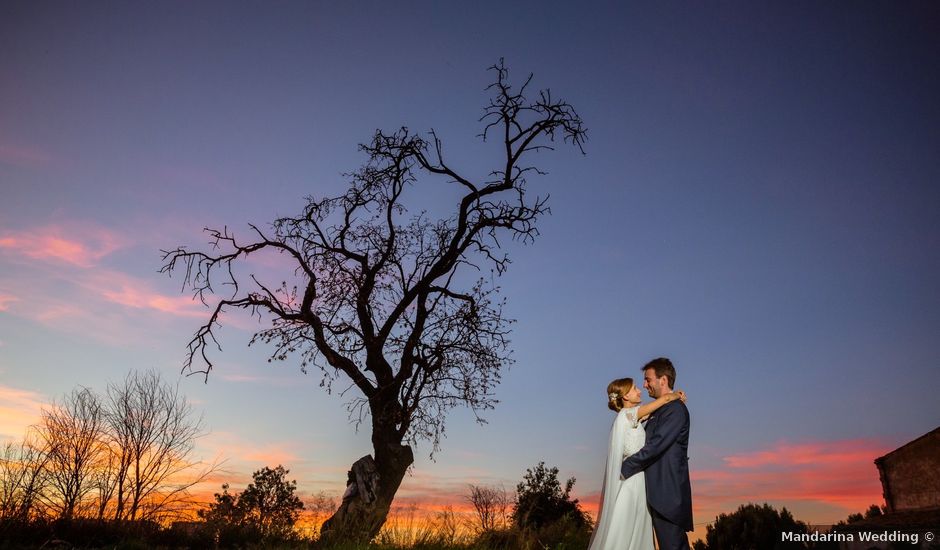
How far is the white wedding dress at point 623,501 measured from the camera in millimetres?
6883

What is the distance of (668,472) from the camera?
6.75 meters

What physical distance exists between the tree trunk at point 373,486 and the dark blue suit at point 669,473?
7.06 m

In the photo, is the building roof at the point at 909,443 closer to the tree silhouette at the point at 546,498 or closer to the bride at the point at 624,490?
the tree silhouette at the point at 546,498

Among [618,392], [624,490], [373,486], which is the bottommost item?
[373,486]

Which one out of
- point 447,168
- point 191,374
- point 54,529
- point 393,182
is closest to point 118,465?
point 191,374

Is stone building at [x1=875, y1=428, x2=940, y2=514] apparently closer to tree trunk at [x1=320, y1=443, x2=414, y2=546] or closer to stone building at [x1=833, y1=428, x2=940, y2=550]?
stone building at [x1=833, y1=428, x2=940, y2=550]

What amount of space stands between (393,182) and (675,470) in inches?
463

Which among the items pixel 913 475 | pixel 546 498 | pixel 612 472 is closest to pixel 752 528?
pixel 546 498

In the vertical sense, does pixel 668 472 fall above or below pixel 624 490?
above

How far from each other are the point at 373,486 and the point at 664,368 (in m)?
8.48

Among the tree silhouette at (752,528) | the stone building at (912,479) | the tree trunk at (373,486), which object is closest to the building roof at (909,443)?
the stone building at (912,479)

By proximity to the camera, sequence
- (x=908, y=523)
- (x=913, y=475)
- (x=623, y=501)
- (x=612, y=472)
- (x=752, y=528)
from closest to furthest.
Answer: (x=623, y=501)
(x=612, y=472)
(x=752, y=528)
(x=908, y=523)
(x=913, y=475)

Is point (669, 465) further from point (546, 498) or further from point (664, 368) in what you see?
point (546, 498)

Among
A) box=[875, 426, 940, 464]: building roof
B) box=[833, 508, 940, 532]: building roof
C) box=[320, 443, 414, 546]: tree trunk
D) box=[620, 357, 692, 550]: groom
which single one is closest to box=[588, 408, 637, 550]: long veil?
box=[620, 357, 692, 550]: groom
